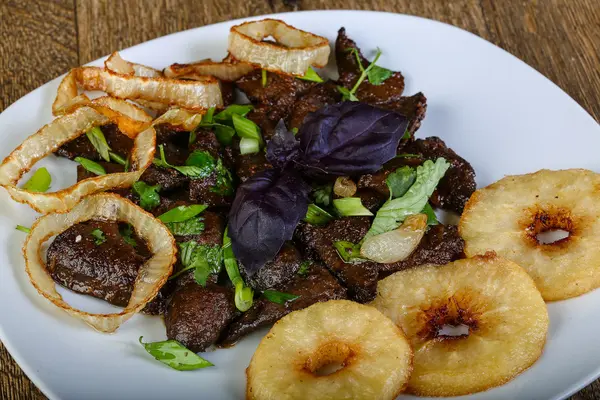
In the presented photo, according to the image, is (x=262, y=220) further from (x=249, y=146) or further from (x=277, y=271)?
(x=249, y=146)

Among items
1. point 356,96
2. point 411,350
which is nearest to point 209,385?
point 411,350

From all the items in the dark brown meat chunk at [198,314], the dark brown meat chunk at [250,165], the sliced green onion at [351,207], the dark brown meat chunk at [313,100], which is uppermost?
the dark brown meat chunk at [313,100]

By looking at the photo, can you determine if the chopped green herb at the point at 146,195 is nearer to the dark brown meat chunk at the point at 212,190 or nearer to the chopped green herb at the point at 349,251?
the dark brown meat chunk at the point at 212,190

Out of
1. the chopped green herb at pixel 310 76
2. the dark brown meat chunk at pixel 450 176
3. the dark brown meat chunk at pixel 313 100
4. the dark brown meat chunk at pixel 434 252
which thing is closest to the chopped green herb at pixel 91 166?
the dark brown meat chunk at pixel 313 100

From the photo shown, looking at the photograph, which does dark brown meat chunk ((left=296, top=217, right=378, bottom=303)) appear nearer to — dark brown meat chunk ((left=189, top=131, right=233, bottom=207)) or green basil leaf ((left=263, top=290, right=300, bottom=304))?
green basil leaf ((left=263, top=290, right=300, bottom=304))

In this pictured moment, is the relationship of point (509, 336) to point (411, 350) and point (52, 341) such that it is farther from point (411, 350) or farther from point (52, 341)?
point (52, 341)

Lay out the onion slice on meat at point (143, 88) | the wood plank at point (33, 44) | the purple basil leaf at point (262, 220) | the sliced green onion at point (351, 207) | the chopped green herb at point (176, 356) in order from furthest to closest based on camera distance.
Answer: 1. the wood plank at point (33, 44)
2. the onion slice on meat at point (143, 88)
3. the sliced green onion at point (351, 207)
4. the purple basil leaf at point (262, 220)
5. the chopped green herb at point (176, 356)

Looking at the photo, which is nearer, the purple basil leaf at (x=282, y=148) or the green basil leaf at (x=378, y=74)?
the purple basil leaf at (x=282, y=148)
